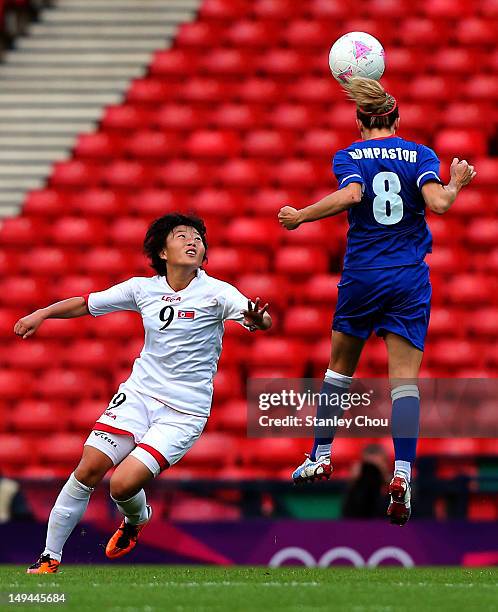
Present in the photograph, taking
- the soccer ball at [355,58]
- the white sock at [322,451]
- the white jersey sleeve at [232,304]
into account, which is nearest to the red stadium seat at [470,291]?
the soccer ball at [355,58]

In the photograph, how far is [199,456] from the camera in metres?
10.3

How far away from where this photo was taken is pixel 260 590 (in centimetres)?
547

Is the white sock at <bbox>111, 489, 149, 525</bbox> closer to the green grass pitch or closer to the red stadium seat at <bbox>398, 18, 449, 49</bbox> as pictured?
the green grass pitch

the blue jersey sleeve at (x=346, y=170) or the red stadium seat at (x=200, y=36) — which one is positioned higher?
the red stadium seat at (x=200, y=36)

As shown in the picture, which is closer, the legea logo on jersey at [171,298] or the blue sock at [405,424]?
the blue sock at [405,424]

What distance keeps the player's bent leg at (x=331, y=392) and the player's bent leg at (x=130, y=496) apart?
0.73 m

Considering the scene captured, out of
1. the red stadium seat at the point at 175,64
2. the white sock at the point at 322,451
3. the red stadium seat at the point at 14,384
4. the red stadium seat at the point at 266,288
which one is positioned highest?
the red stadium seat at the point at 175,64

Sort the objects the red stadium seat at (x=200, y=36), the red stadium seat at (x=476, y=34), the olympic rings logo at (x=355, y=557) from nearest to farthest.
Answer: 1. the olympic rings logo at (x=355, y=557)
2. the red stadium seat at (x=476, y=34)
3. the red stadium seat at (x=200, y=36)

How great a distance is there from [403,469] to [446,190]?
1267 mm

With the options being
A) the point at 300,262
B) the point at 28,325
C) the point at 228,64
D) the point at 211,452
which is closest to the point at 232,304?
the point at 28,325

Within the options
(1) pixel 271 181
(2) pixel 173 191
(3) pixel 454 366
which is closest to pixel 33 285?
(2) pixel 173 191

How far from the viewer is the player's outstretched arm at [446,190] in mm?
5941

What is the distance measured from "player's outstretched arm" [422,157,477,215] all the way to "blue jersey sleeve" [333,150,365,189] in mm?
302

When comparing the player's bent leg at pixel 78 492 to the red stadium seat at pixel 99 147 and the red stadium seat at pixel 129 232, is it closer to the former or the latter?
the red stadium seat at pixel 129 232
